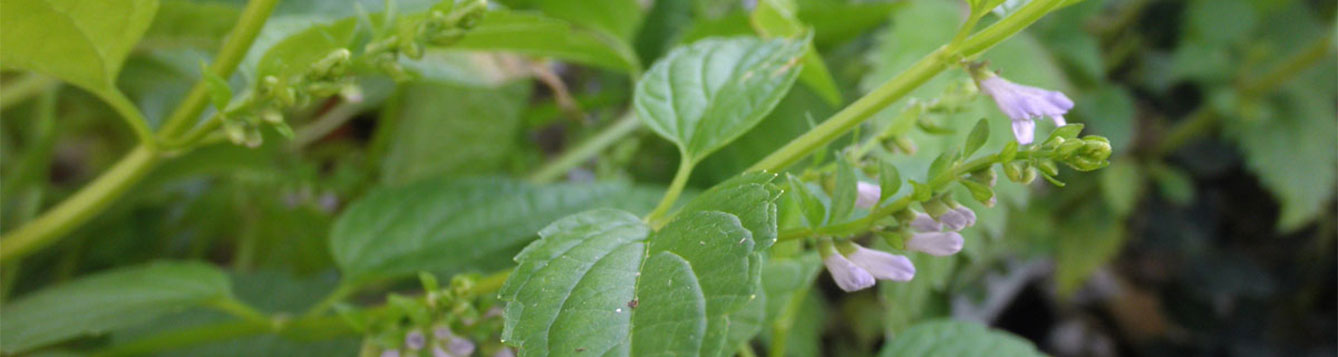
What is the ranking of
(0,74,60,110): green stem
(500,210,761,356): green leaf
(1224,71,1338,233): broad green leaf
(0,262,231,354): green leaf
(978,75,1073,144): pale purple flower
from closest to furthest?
(500,210,761,356): green leaf, (978,75,1073,144): pale purple flower, (0,262,231,354): green leaf, (0,74,60,110): green stem, (1224,71,1338,233): broad green leaf

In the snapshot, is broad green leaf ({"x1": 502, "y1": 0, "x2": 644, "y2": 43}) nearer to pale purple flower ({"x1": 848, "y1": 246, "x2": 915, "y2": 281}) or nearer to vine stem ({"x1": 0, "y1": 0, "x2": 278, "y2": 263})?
vine stem ({"x1": 0, "y1": 0, "x2": 278, "y2": 263})

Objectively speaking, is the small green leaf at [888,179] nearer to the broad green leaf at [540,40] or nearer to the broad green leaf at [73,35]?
the broad green leaf at [540,40]

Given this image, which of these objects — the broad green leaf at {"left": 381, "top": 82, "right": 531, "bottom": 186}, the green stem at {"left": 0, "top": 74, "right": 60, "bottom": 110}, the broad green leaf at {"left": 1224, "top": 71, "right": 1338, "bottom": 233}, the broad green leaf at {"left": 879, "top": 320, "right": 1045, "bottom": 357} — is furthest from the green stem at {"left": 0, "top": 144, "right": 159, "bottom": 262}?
the broad green leaf at {"left": 1224, "top": 71, "right": 1338, "bottom": 233}

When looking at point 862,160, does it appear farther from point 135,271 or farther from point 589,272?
point 135,271

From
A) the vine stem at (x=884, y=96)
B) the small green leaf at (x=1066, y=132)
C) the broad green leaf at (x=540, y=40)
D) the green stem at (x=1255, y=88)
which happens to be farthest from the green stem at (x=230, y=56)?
the green stem at (x=1255, y=88)

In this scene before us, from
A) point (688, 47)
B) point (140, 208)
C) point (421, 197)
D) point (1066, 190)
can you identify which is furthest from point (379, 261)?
point (1066, 190)

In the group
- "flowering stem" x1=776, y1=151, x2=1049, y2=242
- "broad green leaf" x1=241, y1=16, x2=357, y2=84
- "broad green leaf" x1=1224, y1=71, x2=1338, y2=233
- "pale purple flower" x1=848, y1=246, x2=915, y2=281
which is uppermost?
"broad green leaf" x1=241, y1=16, x2=357, y2=84
